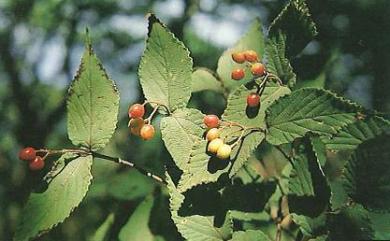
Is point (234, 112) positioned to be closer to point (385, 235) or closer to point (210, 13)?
point (385, 235)

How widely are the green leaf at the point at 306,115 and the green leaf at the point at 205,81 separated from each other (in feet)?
0.82

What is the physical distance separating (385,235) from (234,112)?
29 centimetres

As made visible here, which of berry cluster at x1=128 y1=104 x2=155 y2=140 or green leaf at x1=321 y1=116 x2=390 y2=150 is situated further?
berry cluster at x1=128 y1=104 x2=155 y2=140

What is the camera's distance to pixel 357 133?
0.45 meters

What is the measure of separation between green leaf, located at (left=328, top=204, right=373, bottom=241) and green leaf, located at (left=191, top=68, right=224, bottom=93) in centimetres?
35

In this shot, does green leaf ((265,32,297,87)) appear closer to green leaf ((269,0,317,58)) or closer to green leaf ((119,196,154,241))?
green leaf ((269,0,317,58))

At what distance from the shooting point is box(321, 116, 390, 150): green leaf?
428mm

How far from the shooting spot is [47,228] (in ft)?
1.80

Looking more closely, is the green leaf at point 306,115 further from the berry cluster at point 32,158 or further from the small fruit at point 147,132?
the berry cluster at point 32,158

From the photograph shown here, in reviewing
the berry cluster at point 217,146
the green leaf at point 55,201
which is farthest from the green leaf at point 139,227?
the berry cluster at point 217,146

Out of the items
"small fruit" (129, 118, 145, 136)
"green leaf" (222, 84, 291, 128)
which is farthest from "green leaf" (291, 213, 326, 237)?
"small fruit" (129, 118, 145, 136)

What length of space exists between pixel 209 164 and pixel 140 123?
13 cm

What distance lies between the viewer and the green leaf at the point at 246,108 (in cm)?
53

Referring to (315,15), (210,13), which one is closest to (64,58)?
(210,13)
